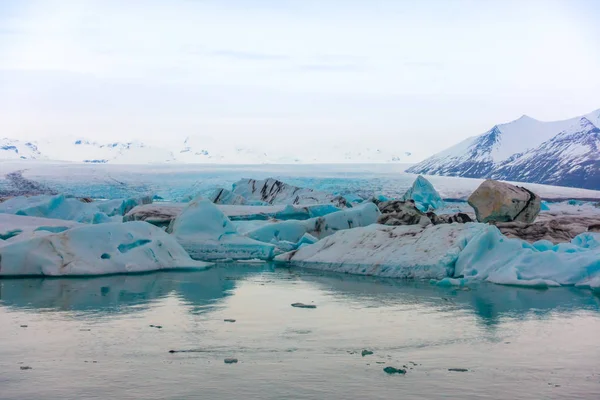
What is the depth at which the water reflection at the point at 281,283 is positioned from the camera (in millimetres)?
9414

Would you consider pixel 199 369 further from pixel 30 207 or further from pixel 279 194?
pixel 279 194

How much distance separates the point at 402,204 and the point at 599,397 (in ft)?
39.4

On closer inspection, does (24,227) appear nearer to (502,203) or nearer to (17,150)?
(502,203)

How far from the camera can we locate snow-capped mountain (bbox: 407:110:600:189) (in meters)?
64.9

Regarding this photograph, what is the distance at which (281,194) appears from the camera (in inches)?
1032

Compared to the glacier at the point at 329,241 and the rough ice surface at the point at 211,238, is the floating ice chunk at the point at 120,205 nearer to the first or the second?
the glacier at the point at 329,241

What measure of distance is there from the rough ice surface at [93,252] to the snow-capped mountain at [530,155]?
5424cm

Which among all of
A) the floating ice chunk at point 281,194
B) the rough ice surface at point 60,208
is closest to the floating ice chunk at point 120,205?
the rough ice surface at point 60,208

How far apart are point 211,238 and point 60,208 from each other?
809 centimetres

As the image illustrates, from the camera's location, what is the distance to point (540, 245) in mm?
13430

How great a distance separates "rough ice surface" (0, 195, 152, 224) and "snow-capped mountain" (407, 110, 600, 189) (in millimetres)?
48188

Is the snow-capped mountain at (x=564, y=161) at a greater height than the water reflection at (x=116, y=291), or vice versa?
the snow-capped mountain at (x=564, y=161)

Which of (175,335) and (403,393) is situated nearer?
(403,393)

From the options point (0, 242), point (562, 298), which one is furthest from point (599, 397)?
point (0, 242)
